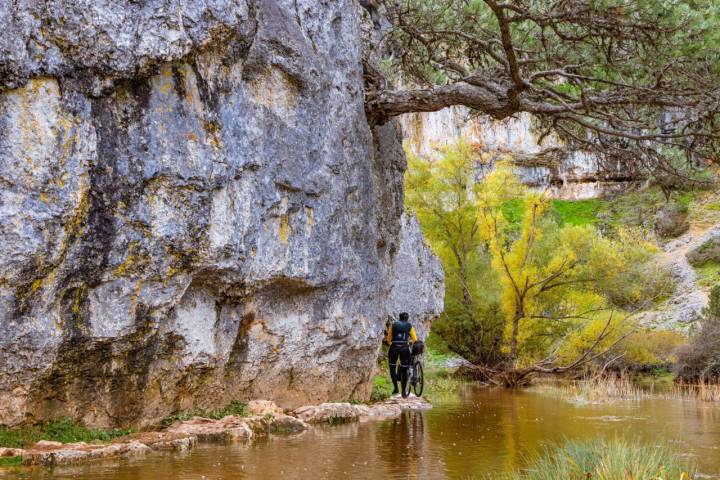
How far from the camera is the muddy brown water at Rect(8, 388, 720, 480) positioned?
320 inches

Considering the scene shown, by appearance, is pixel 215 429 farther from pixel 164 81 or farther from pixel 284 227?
pixel 164 81

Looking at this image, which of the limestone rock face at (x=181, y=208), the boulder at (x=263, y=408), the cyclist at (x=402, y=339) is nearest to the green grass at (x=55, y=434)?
the limestone rock face at (x=181, y=208)

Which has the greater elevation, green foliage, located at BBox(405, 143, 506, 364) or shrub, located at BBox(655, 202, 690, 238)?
shrub, located at BBox(655, 202, 690, 238)

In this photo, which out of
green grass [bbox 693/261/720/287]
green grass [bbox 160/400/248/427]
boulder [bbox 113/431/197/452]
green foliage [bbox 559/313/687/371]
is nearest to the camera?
boulder [bbox 113/431/197/452]

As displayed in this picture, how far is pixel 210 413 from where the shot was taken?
11828 millimetres

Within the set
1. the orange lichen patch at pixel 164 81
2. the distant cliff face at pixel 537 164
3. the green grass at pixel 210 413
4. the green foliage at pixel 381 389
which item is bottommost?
the green foliage at pixel 381 389

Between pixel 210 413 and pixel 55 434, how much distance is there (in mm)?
2773

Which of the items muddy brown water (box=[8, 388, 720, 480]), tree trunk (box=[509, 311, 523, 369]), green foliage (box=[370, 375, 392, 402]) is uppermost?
tree trunk (box=[509, 311, 523, 369])

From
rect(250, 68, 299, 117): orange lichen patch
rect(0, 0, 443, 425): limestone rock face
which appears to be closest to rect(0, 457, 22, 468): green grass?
rect(0, 0, 443, 425): limestone rock face

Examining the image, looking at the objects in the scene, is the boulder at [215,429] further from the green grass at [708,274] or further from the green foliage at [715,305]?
the green grass at [708,274]

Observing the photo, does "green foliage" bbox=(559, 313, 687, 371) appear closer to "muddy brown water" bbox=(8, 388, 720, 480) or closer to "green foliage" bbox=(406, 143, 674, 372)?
"green foliage" bbox=(406, 143, 674, 372)

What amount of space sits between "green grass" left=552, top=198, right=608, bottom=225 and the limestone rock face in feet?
155

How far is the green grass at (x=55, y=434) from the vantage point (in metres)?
9.02

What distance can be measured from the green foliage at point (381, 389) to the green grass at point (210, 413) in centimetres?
452
